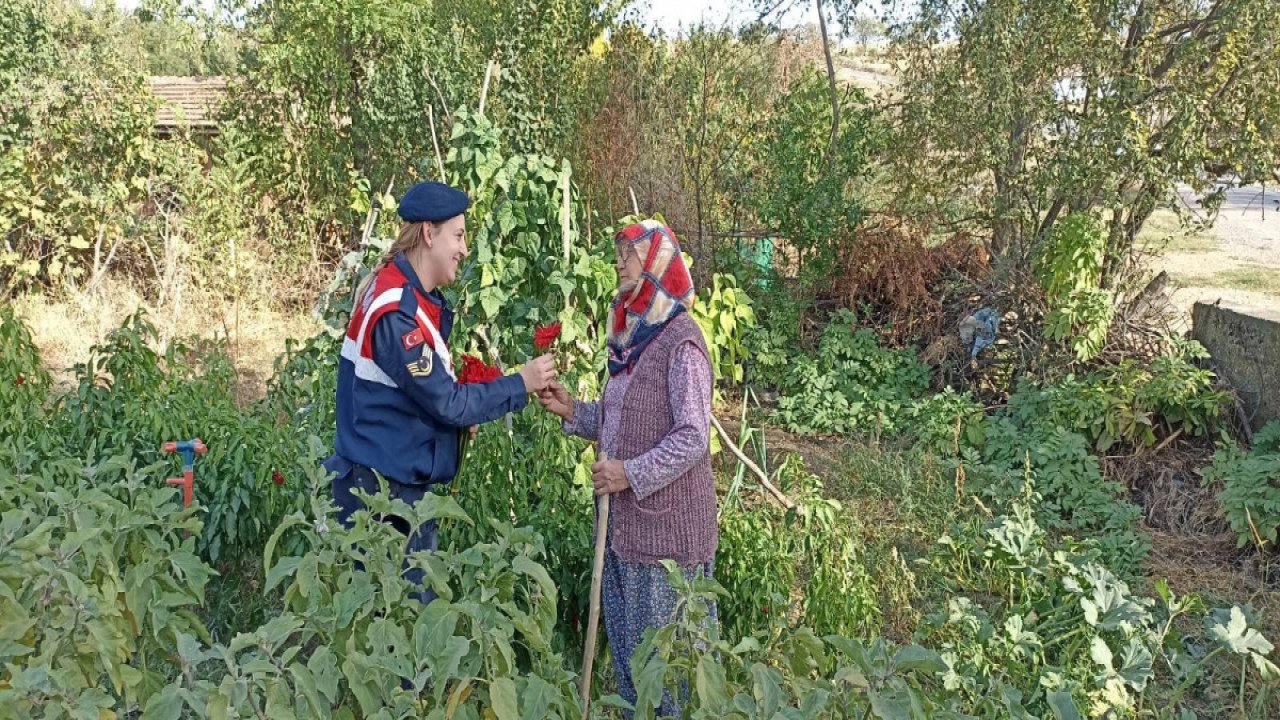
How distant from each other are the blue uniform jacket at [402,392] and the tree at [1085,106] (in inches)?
179

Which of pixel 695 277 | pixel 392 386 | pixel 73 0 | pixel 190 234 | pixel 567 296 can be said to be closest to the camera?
pixel 392 386

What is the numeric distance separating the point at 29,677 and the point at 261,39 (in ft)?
30.1

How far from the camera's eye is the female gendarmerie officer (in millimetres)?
2918

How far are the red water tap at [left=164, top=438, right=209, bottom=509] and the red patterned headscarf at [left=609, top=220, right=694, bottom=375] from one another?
1721 millimetres

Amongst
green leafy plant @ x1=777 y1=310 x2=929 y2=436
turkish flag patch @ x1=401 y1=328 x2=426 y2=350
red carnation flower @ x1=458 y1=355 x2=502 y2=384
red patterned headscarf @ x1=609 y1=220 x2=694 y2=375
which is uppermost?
red patterned headscarf @ x1=609 y1=220 x2=694 y2=375

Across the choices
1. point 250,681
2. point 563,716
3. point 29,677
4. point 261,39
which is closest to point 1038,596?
point 563,716

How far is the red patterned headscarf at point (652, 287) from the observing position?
2.92m

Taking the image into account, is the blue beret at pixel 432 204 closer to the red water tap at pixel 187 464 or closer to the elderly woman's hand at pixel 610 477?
the elderly woman's hand at pixel 610 477

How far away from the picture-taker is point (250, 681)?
1.80m

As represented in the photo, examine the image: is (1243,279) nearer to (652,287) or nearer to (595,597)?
(652,287)

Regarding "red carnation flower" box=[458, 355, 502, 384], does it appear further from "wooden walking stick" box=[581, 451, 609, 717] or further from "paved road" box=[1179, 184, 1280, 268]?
"paved road" box=[1179, 184, 1280, 268]

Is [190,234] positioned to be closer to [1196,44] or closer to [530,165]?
[530,165]

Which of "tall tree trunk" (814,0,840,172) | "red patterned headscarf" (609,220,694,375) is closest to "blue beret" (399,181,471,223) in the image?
"red patterned headscarf" (609,220,694,375)

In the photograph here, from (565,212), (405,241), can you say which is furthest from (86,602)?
(565,212)
